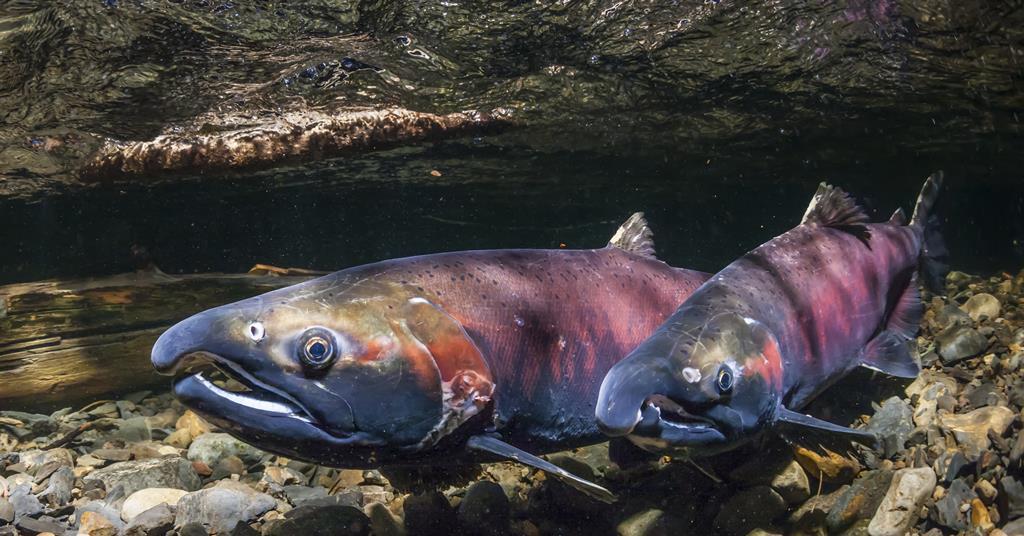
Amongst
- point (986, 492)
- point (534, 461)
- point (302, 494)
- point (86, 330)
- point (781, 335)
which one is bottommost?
point (302, 494)

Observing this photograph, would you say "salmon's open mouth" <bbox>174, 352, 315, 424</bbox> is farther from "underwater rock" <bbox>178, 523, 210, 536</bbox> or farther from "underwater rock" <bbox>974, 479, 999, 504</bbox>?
"underwater rock" <bbox>974, 479, 999, 504</bbox>

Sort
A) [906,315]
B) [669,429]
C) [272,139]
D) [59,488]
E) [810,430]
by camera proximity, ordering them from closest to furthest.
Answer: [669,429] < [810,430] < [59,488] < [906,315] < [272,139]

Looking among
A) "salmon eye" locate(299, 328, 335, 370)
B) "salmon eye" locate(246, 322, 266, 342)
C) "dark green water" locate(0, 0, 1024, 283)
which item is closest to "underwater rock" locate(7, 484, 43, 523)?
"salmon eye" locate(246, 322, 266, 342)

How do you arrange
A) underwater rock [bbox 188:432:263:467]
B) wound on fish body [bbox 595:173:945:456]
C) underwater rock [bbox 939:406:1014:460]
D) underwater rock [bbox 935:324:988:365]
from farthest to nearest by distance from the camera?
1. underwater rock [bbox 935:324:988:365]
2. underwater rock [bbox 188:432:263:467]
3. underwater rock [bbox 939:406:1014:460]
4. wound on fish body [bbox 595:173:945:456]

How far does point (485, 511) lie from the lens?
3650 mm

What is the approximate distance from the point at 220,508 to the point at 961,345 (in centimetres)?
585

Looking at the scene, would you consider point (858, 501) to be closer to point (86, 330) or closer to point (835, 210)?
point (835, 210)

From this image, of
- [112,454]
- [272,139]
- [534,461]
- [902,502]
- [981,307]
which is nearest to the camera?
[534,461]

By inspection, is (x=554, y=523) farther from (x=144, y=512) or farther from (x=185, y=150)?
(x=185, y=150)

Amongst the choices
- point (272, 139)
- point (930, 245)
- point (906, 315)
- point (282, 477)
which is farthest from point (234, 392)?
point (272, 139)

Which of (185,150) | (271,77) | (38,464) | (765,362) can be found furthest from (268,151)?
(765,362)

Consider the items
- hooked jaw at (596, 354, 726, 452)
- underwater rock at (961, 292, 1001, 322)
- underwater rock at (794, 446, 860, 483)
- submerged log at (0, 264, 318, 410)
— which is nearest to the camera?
hooked jaw at (596, 354, 726, 452)

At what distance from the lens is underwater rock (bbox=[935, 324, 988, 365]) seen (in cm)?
Result: 518

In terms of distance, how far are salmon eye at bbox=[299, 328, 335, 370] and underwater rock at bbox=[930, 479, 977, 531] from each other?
11.2ft
